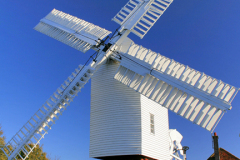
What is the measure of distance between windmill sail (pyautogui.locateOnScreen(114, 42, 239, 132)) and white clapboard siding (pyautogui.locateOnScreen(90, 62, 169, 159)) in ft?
3.41

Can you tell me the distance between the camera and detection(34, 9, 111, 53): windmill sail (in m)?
13.7

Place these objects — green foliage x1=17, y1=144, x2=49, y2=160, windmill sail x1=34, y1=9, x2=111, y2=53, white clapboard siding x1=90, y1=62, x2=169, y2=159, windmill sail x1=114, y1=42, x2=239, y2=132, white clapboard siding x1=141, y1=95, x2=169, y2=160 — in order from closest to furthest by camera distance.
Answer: windmill sail x1=114, y1=42, x2=239, y2=132, white clapboard siding x1=90, y1=62, x2=169, y2=159, white clapboard siding x1=141, y1=95, x2=169, y2=160, windmill sail x1=34, y1=9, x2=111, y2=53, green foliage x1=17, y1=144, x2=49, y2=160

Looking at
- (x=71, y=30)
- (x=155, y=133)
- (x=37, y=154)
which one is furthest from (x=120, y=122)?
(x=37, y=154)

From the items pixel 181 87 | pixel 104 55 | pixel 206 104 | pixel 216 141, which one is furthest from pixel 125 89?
pixel 216 141

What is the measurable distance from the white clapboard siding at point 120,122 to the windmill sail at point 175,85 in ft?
3.41

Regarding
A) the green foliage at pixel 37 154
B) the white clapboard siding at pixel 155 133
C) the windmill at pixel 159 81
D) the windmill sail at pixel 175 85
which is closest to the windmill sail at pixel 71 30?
the windmill at pixel 159 81

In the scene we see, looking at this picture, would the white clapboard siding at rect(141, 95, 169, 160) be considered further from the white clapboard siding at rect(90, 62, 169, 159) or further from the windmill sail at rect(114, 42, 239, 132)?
the windmill sail at rect(114, 42, 239, 132)

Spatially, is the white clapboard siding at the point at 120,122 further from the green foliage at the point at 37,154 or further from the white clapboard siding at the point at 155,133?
the green foliage at the point at 37,154

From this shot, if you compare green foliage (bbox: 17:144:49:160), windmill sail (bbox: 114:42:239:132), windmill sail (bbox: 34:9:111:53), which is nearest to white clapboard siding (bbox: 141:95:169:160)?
windmill sail (bbox: 114:42:239:132)

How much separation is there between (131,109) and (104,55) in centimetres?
321

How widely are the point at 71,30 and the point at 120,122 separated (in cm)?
662

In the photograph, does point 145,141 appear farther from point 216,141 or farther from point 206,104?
point 216,141

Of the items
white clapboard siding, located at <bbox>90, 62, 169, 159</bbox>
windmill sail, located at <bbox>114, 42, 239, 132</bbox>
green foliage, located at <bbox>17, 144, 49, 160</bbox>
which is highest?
windmill sail, located at <bbox>114, 42, 239, 132</bbox>

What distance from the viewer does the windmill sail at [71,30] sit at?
538 inches
